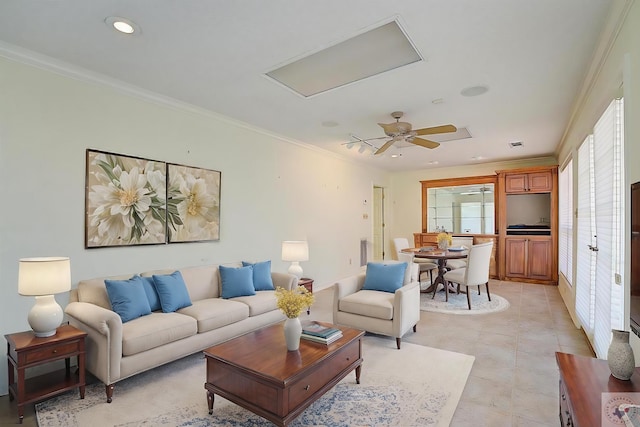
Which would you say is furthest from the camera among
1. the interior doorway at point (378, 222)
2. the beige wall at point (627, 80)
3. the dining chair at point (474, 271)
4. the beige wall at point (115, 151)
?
the interior doorway at point (378, 222)

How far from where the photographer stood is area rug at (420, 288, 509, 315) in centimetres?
477

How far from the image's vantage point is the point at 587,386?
1.48 meters

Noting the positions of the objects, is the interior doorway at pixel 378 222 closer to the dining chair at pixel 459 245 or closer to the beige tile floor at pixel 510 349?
the dining chair at pixel 459 245

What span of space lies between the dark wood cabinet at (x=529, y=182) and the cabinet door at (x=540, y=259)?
1.06 m

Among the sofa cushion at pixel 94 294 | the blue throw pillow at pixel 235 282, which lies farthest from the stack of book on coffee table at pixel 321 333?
the sofa cushion at pixel 94 294

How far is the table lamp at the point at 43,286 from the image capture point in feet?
7.80

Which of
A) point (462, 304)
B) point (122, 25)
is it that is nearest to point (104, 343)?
point (122, 25)

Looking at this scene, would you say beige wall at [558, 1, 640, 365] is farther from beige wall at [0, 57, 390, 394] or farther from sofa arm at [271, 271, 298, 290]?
beige wall at [0, 57, 390, 394]

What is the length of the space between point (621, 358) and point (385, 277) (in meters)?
2.57

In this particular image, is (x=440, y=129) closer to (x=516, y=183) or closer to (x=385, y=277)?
(x=385, y=277)

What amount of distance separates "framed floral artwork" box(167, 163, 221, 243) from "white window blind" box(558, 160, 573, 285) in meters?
5.06

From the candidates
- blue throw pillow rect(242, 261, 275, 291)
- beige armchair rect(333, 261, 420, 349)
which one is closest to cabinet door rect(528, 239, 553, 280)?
beige armchair rect(333, 261, 420, 349)

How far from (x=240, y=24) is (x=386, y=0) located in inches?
39.9

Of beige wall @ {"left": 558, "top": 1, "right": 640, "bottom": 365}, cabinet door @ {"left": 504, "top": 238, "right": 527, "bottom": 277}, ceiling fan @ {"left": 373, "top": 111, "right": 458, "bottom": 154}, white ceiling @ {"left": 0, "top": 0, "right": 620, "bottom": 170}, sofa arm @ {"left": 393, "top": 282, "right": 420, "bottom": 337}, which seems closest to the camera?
beige wall @ {"left": 558, "top": 1, "right": 640, "bottom": 365}
